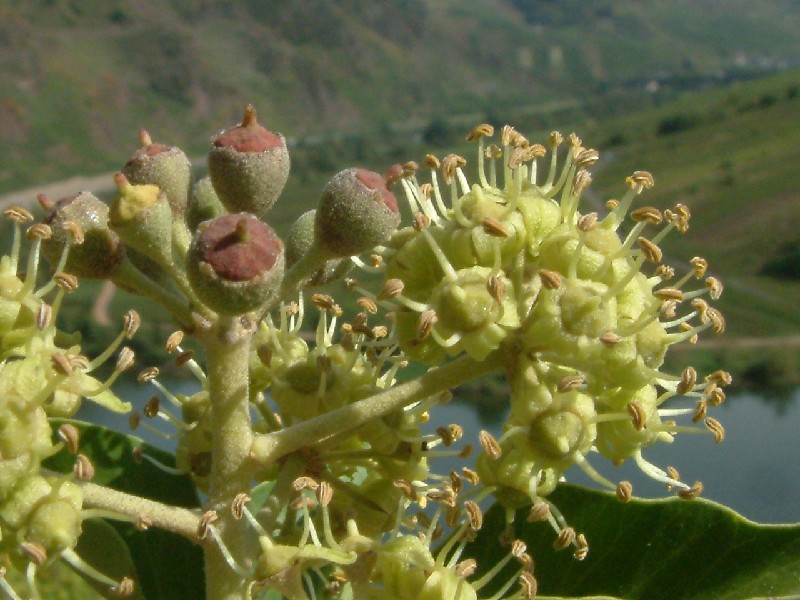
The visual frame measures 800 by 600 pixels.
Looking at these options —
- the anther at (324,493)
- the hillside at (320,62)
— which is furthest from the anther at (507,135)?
the hillside at (320,62)

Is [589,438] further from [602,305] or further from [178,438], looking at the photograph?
[178,438]

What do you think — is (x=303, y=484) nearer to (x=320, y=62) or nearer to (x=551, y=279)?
(x=551, y=279)

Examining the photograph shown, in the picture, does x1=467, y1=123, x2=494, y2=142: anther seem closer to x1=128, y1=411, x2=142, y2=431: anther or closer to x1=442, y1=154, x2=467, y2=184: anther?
x1=442, y1=154, x2=467, y2=184: anther

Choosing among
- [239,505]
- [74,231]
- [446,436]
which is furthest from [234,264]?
[446,436]

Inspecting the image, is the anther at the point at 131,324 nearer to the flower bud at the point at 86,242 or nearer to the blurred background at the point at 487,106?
the flower bud at the point at 86,242

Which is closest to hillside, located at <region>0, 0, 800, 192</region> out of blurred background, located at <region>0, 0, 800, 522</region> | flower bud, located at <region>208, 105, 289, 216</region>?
blurred background, located at <region>0, 0, 800, 522</region>
